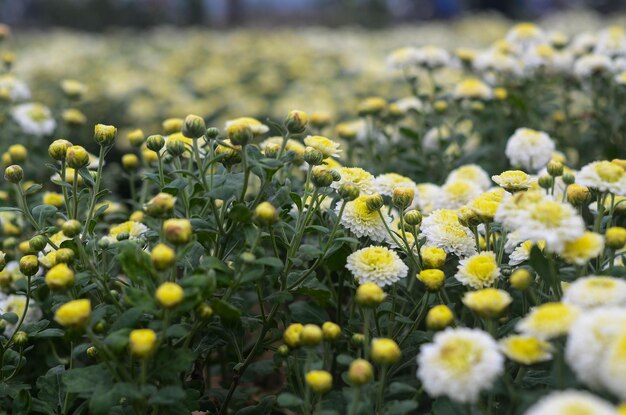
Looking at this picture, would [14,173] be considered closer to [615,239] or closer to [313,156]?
[313,156]

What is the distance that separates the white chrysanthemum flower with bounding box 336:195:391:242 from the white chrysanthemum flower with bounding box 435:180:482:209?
37cm

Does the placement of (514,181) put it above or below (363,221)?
above

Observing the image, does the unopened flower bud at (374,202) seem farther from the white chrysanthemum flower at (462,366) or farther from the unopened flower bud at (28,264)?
the unopened flower bud at (28,264)

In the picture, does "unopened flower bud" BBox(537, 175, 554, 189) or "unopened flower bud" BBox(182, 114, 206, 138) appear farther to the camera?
"unopened flower bud" BBox(537, 175, 554, 189)

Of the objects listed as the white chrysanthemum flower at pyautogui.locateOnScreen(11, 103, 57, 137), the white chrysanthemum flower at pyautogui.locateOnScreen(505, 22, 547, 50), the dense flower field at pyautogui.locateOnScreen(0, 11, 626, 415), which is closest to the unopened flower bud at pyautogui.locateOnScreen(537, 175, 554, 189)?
the dense flower field at pyautogui.locateOnScreen(0, 11, 626, 415)

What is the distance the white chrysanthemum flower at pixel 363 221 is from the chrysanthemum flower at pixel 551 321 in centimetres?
59

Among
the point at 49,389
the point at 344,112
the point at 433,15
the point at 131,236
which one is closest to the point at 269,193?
the point at 131,236

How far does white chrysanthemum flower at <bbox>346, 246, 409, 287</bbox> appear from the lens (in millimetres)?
1493

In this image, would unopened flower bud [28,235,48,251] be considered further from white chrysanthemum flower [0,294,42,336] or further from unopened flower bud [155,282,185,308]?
unopened flower bud [155,282,185,308]

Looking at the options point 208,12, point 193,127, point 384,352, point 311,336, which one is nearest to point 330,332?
point 311,336

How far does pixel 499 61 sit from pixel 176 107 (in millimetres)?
2182

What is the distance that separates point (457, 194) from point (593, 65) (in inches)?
46.0

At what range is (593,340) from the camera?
986 millimetres

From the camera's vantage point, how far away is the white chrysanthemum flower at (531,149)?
221cm
